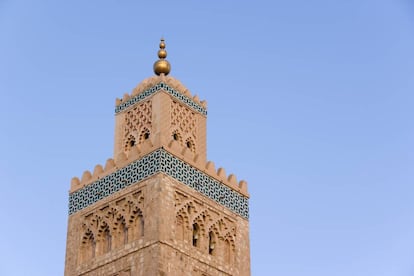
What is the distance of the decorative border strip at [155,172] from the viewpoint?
16.8 m

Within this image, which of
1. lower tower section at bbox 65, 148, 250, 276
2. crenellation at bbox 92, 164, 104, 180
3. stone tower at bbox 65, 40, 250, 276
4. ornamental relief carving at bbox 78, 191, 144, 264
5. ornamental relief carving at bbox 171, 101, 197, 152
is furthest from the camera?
ornamental relief carving at bbox 171, 101, 197, 152

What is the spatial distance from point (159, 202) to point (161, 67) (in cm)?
381

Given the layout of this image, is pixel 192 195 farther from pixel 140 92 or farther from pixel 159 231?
pixel 140 92

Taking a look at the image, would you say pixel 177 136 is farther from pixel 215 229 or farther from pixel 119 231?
pixel 119 231

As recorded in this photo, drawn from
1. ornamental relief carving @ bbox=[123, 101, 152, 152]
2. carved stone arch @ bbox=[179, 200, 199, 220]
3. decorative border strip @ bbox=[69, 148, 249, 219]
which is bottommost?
carved stone arch @ bbox=[179, 200, 199, 220]

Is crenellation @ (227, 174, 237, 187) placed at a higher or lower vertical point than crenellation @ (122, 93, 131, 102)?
lower

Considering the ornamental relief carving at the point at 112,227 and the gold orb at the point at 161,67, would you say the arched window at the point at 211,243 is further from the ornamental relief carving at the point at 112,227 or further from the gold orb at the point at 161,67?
the gold orb at the point at 161,67

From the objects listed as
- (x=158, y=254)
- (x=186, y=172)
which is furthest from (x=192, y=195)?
(x=158, y=254)

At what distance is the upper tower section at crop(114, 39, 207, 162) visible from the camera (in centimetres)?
1800

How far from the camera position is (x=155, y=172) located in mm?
16641

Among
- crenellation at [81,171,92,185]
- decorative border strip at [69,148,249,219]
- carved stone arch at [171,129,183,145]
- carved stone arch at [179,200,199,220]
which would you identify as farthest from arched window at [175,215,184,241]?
crenellation at [81,171,92,185]

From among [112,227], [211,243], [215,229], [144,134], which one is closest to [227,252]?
→ [211,243]

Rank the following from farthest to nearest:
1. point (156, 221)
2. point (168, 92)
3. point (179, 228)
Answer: point (168, 92) < point (179, 228) < point (156, 221)

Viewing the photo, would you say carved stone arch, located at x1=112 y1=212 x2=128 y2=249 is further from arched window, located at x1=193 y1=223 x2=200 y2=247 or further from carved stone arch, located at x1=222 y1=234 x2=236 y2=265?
carved stone arch, located at x1=222 y1=234 x2=236 y2=265
